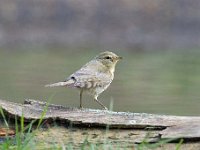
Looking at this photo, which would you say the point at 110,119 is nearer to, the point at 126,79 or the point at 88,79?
the point at 88,79

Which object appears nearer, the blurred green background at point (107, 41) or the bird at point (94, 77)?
the bird at point (94, 77)

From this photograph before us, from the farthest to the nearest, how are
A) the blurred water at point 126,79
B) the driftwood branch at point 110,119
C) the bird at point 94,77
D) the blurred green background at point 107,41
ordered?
the blurred green background at point 107,41
the blurred water at point 126,79
the bird at point 94,77
the driftwood branch at point 110,119

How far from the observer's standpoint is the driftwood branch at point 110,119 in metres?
6.67

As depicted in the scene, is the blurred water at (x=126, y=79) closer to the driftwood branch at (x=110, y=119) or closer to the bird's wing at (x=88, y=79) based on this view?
the bird's wing at (x=88, y=79)

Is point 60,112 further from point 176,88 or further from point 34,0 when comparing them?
point 34,0

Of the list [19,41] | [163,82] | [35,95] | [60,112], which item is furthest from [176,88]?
[19,41]

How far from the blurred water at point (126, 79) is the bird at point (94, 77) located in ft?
12.0

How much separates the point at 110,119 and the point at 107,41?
21982mm

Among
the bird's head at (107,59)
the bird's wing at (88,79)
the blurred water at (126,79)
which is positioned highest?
the blurred water at (126,79)

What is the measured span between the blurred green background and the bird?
7175 mm

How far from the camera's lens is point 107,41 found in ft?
94.7

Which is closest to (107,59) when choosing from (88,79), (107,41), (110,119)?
(88,79)

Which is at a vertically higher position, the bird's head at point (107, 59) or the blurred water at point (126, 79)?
the blurred water at point (126, 79)

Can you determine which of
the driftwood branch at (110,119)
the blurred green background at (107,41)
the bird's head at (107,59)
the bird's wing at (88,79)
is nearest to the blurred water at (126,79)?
the blurred green background at (107,41)
